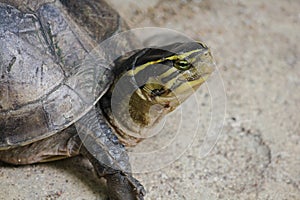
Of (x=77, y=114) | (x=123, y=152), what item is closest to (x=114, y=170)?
(x=123, y=152)

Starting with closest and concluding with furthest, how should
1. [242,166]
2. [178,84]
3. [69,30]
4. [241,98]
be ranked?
1. [178,84]
2. [69,30]
3. [242,166]
4. [241,98]

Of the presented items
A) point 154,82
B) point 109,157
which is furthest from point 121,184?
point 154,82

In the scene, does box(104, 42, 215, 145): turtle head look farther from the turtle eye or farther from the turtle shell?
the turtle shell

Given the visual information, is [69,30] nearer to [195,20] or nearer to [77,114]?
[77,114]

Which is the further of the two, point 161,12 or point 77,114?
point 161,12

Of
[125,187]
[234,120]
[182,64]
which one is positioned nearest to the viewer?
[182,64]

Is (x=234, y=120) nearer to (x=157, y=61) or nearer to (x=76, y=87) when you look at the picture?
(x=157, y=61)

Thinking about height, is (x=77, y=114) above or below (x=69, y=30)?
below

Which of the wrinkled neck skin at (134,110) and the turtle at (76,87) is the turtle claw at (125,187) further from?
the wrinkled neck skin at (134,110)

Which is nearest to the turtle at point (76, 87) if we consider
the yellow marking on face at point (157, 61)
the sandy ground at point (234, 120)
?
the yellow marking on face at point (157, 61)
